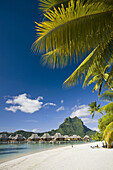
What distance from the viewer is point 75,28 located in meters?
1.48

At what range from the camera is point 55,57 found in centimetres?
178

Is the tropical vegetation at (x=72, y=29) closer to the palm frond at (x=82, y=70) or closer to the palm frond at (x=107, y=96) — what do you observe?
the palm frond at (x=82, y=70)

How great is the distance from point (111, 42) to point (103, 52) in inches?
7.4

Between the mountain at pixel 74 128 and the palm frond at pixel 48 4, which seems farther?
the mountain at pixel 74 128

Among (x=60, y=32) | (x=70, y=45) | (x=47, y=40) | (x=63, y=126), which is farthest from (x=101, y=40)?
(x=63, y=126)

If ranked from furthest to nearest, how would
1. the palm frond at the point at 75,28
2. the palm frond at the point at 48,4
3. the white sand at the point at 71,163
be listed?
the white sand at the point at 71,163 → the palm frond at the point at 48,4 → the palm frond at the point at 75,28

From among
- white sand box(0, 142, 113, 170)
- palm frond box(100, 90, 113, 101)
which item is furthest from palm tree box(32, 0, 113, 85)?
white sand box(0, 142, 113, 170)

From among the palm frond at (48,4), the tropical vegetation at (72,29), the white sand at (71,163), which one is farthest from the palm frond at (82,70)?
the white sand at (71,163)

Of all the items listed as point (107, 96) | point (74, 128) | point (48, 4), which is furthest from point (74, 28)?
point (74, 128)

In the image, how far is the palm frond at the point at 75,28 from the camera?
141 cm

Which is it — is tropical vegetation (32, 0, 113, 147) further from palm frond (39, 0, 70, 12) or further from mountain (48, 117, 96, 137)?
mountain (48, 117, 96, 137)

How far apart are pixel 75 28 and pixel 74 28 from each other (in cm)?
2

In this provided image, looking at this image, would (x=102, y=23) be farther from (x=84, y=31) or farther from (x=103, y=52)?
(x=103, y=52)

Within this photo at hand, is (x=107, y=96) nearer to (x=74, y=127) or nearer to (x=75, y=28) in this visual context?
(x=75, y=28)
